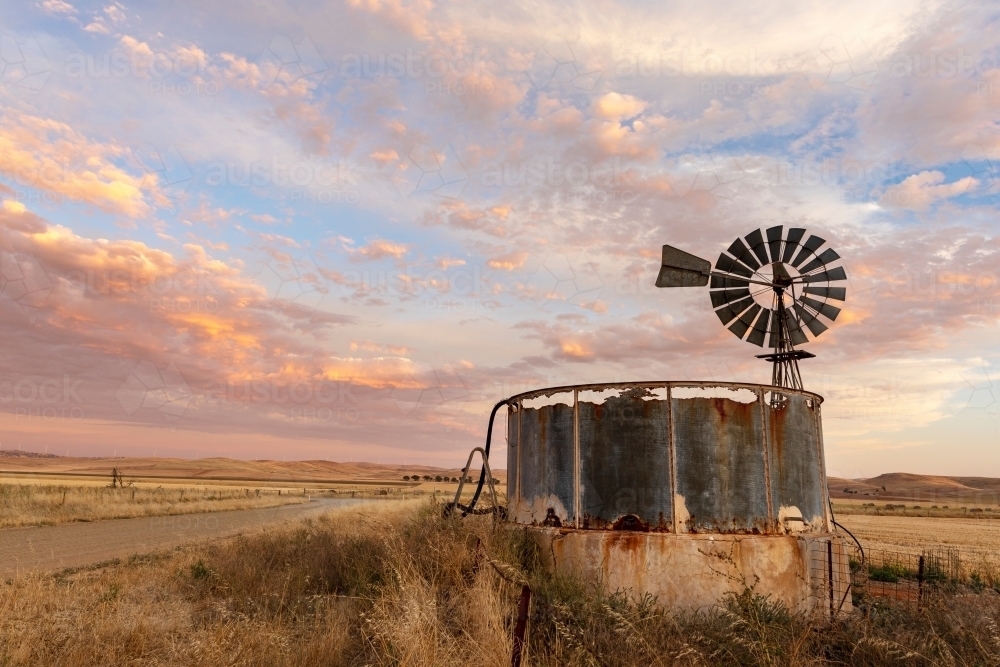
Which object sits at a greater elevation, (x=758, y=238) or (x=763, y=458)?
(x=758, y=238)

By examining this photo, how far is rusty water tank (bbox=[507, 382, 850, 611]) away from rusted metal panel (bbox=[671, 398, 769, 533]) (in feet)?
0.05

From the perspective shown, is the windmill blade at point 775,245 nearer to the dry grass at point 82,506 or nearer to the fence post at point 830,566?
the fence post at point 830,566

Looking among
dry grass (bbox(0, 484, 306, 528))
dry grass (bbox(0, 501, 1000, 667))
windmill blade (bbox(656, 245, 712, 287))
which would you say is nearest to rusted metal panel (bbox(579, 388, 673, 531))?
dry grass (bbox(0, 501, 1000, 667))

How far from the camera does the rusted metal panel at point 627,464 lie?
9.34 metres

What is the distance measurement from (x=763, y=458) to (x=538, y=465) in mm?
3269

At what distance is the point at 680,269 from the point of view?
13.3 m

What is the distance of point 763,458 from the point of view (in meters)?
9.59

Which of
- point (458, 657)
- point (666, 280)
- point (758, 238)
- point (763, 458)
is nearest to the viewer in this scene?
point (458, 657)

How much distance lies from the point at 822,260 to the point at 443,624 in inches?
442

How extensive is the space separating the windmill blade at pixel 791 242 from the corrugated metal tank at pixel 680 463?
4.86 metres

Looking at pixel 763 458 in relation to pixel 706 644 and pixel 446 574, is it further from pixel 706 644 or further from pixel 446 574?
pixel 446 574

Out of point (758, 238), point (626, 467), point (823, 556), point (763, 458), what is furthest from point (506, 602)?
point (758, 238)

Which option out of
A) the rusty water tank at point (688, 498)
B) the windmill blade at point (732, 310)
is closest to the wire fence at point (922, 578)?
the rusty water tank at point (688, 498)

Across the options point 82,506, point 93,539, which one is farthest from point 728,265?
point 82,506
